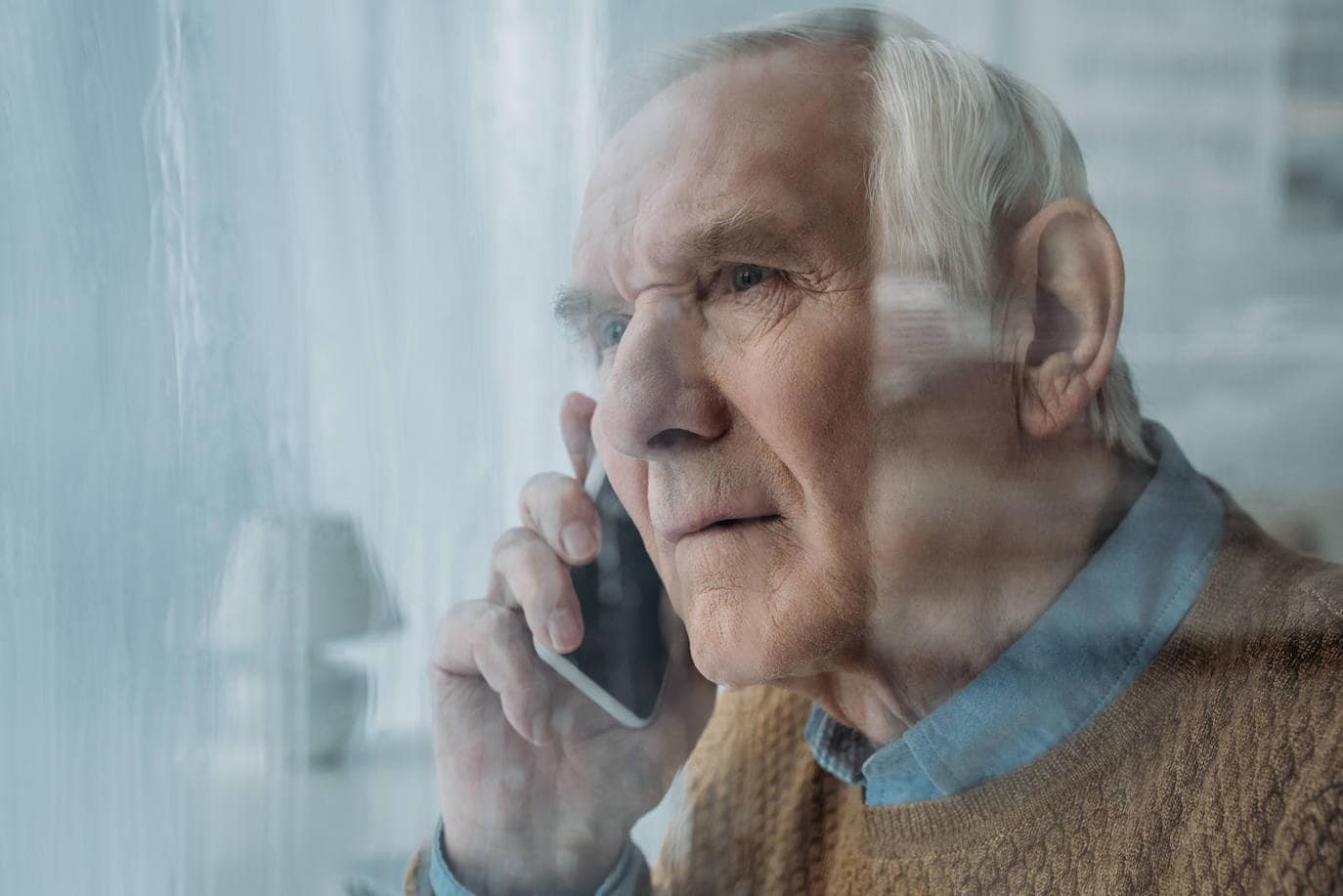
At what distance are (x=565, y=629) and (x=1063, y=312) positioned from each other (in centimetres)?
41

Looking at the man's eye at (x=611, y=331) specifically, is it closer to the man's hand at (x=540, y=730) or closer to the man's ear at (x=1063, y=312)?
the man's hand at (x=540, y=730)

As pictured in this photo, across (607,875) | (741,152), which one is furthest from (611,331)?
(607,875)

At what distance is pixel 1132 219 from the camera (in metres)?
0.56

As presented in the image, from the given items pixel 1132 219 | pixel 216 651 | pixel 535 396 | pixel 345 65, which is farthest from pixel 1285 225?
pixel 216 651

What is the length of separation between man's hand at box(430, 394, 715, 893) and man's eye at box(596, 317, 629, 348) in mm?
39

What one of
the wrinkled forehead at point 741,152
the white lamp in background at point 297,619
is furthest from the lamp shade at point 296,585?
the wrinkled forehead at point 741,152

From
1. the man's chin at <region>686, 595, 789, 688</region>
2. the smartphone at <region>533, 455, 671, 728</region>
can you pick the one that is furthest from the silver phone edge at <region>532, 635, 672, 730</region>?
the man's chin at <region>686, 595, 789, 688</region>

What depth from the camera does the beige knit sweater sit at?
0.55m

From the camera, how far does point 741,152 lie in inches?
25.6

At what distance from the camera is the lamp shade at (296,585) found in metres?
0.68

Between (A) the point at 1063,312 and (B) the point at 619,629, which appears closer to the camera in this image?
(A) the point at 1063,312

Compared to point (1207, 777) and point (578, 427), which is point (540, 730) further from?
point (1207, 777)

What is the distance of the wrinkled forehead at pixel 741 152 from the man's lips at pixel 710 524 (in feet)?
0.53

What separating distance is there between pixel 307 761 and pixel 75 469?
24 cm
